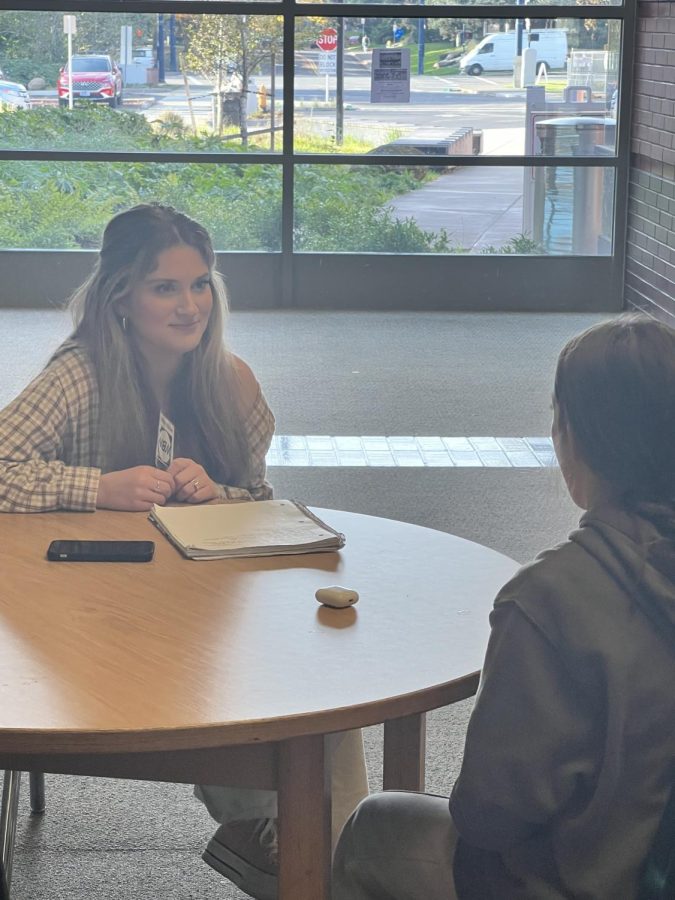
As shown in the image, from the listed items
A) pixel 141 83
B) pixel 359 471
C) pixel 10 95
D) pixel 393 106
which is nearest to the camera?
pixel 359 471

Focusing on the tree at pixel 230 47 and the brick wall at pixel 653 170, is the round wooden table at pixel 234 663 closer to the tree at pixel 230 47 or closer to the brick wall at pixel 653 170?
the brick wall at pixel 653 170

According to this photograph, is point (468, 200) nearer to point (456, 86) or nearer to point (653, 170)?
point (456, 86)

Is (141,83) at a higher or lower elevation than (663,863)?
higher

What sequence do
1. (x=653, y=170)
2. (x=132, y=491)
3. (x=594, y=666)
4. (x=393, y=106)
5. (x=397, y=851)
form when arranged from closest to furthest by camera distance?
(x=594, y=666)
(x=397, y=851)
(x=132, y=491)
(x=653, y=170)
(x=393, y=106)

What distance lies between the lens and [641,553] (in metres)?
1.52

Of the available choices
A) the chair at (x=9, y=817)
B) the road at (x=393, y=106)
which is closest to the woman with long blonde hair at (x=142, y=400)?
the chair at (x=9, y=817)

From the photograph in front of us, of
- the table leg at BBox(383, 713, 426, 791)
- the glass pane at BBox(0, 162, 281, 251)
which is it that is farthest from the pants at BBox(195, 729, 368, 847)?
the glass pane at BBox(0, 162, 281, 251)

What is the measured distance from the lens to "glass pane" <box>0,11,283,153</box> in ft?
29.1

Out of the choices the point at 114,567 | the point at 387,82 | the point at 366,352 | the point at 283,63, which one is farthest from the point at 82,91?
the point at 114,567

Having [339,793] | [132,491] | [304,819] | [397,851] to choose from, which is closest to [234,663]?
[304,819]

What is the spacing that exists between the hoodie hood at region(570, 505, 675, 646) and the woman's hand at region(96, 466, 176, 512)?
1.17 meters

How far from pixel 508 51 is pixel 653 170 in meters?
1.39

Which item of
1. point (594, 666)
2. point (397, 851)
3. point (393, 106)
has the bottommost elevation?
point (397, 851)

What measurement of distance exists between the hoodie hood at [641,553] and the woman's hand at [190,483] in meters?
1.17
